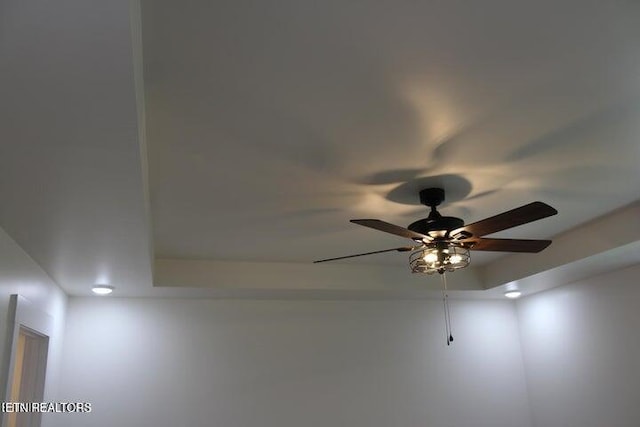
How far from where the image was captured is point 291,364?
13.4ft

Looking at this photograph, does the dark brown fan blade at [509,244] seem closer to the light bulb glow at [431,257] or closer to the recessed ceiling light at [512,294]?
the light bulb glow at [431,257]

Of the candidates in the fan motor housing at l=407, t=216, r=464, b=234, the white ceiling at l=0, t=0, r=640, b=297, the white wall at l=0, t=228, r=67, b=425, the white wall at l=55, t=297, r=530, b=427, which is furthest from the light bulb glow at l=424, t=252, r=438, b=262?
the white wall at l=55, t=297, r=530, b=427

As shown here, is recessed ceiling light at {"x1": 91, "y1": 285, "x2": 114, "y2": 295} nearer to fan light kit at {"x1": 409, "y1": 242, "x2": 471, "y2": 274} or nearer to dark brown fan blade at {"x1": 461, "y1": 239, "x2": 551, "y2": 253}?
fan light kit at {"x1": 409, "y1": 242, "x2": 471, "y2": 274}

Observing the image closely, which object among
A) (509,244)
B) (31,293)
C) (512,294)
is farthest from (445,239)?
(512,294)

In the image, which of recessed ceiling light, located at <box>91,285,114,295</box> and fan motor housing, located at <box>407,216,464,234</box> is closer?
fan motor housing, located at <box>407,216,464,234</box>

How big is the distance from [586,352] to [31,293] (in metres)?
3.84

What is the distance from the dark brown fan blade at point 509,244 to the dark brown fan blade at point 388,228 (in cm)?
24

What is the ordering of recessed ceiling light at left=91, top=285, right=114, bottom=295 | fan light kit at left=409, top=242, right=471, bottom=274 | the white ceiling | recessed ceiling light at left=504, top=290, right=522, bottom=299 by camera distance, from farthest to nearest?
recessed ceiling light at left=504, top=290, right=522, bottom=299, recessed ceiling light at left=91, top=285, right=114, bottom=295, fan light kit at left=409, top=242, right=471, bottom=274, the white ceiling

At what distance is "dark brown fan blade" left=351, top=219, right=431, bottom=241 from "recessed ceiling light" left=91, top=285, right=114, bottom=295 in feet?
7.16

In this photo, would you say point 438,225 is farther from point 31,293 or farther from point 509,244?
point 31,293

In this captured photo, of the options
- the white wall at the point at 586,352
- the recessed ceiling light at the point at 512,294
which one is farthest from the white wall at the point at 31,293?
the white wall at the point at 586,352

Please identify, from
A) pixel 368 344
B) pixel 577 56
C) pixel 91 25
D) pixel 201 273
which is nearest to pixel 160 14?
pixel 91 25

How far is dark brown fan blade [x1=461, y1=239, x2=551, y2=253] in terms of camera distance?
2412 millimetres

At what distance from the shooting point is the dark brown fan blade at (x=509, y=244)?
2412mm
